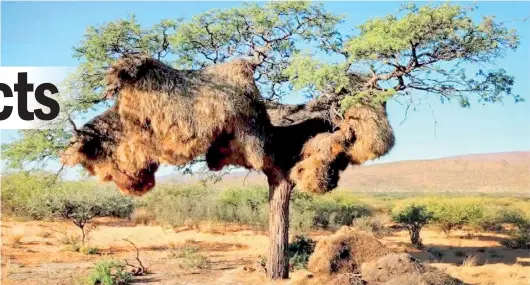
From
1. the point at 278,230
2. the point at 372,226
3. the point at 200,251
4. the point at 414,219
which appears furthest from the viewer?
the point at 372,226

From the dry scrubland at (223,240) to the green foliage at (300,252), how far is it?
41mm

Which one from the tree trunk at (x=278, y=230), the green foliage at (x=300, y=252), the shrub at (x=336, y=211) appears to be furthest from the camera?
the shrub at (x=336, y=211)

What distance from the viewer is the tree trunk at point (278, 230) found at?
48.3 feet

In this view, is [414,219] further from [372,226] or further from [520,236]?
[520,236]

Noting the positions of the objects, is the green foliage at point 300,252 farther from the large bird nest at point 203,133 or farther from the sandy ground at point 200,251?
the large bird nest at point 203,133

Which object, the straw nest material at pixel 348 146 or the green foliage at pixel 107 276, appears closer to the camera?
the straw nest material at pixel 348 146

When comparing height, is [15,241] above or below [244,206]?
below

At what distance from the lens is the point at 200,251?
23.0 metres

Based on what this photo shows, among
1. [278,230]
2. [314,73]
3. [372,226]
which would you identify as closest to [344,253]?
[278,230]

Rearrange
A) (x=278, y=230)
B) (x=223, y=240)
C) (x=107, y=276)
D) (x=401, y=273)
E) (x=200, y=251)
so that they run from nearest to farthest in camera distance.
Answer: (x=401, y=273) → (x=107, y=276) → (x=278, y=230) → (x=200, y=251) → (x=223, y=240)

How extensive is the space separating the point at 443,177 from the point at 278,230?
97344 mm

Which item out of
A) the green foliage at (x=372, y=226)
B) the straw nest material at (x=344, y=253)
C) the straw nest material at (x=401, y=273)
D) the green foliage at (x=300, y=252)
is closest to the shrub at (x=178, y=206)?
the green foliage at (x=372, y=226)

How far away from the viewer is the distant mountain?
96500 millimetres

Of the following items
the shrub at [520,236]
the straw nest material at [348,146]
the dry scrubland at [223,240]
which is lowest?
the shrub at [520,236]
